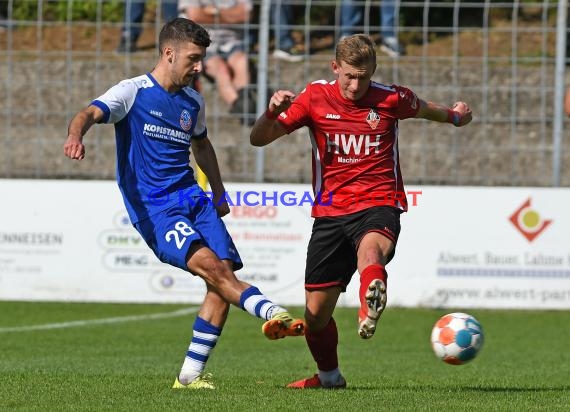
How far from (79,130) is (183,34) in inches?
40.7

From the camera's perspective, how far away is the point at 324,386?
26.8 feet

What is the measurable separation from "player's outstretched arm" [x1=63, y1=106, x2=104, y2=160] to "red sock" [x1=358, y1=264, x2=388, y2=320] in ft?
5.76

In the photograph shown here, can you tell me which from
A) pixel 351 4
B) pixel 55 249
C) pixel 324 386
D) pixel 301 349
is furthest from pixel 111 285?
pixel 324 386

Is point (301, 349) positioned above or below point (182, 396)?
below

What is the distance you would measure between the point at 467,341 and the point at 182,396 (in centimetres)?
182

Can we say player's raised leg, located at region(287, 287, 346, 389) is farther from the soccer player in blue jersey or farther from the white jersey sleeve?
the white jersey sleeve

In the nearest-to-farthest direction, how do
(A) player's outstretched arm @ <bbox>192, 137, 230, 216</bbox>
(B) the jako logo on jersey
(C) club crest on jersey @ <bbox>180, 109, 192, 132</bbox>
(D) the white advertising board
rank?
(C) club crest on jersey @ <bbox>180, 109, 192, 132</bbox>
(B) the jako logo on jersey
(A) player's outstretched arm @ <bbox>192, 137, 230, 216</bbox>
(D) the white advertising board

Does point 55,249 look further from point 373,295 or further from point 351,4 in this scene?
point 373,295

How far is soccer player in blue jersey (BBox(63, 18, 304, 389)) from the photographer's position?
7.52 m

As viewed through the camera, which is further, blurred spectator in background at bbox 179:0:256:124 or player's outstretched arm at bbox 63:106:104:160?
blurred spectator in background at bbox 179:0:256:124

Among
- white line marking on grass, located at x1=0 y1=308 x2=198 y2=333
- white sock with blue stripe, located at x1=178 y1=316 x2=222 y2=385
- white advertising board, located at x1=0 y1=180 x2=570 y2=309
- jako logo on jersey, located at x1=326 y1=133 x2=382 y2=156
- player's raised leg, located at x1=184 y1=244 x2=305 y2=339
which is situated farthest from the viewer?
white advertising board, located at x1=0 y1=180 x2=570 y2=309

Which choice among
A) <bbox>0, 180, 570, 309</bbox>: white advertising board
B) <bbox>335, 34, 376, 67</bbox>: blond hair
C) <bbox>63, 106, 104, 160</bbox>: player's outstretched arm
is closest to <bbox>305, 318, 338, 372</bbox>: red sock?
<bbox>335, 34, 376, 67</bbox>: blond hair

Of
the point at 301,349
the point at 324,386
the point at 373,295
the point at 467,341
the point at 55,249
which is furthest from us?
the point at 55,249

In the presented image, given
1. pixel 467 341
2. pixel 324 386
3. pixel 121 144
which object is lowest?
pixel 324 386
